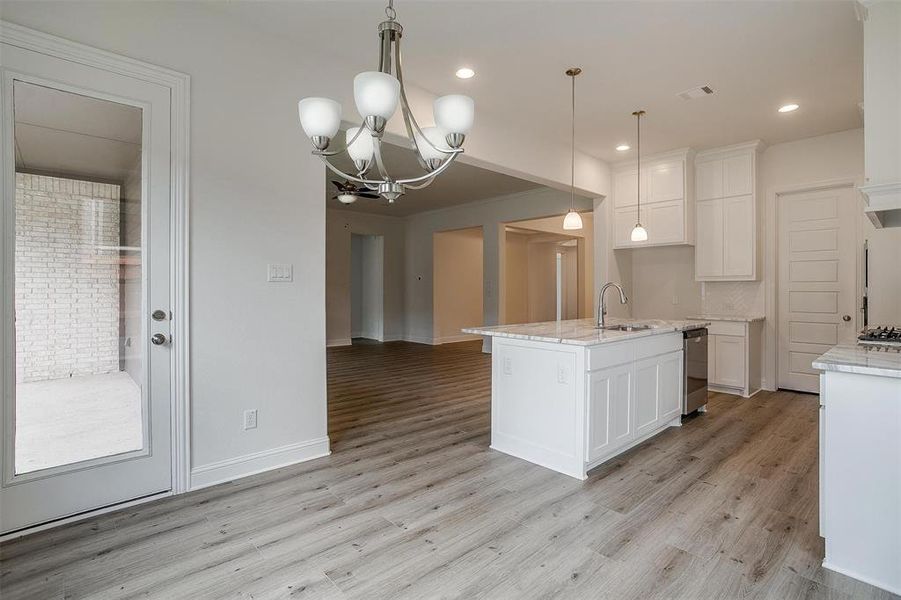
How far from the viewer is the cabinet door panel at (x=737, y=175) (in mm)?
5219

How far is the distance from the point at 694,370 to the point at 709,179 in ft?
8.40

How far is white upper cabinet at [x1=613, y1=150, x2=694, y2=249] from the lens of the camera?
18.0ft

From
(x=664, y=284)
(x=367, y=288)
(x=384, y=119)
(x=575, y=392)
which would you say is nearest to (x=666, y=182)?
(x=664, y=284)

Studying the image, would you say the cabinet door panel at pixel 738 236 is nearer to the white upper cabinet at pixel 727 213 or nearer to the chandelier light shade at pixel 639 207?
the white upper cabinet at pixel 727 213

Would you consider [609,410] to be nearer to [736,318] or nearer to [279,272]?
[279,272]

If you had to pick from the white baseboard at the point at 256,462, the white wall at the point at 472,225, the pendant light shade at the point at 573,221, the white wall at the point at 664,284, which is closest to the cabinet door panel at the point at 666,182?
the white wall at the point at 664,284

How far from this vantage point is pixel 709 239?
18.1ft

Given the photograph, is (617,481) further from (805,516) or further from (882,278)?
(882,278)

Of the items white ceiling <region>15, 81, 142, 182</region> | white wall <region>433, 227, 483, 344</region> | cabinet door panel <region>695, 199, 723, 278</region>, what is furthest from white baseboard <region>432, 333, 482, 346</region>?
white ceiling <region>15, 81, 142, 182</region>

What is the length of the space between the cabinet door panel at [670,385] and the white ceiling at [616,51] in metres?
2.20

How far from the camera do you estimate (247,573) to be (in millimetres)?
1958

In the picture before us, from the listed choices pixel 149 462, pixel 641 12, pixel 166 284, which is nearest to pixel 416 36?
pixel 641 12

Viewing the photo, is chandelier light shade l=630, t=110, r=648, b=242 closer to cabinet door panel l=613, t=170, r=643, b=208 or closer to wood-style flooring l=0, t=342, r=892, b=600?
cabinet door panel l=613, t=170, r=643, b=208

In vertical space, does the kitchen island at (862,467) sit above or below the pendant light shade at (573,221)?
below
